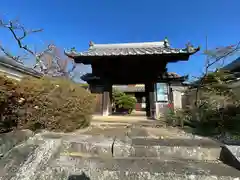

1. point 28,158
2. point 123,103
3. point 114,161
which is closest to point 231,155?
point 114,161

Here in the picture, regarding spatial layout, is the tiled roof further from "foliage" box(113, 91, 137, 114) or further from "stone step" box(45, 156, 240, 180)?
"foliage" box(113, 91, 137, 114)

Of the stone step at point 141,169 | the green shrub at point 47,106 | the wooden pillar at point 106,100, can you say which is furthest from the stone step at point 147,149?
the wooden pillar at point 106,100

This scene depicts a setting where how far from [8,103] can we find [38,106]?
609 millimetres

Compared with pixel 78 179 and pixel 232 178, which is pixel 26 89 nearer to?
pixel 78 179

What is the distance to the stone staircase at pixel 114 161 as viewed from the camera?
1.89 m

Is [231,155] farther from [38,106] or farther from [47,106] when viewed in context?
[38,106]

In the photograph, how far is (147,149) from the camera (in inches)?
95.5

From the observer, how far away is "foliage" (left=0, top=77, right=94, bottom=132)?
10.4 feet

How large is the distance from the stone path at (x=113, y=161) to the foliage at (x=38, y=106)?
2.25 feet

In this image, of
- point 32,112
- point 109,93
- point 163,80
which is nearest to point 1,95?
point 32,112

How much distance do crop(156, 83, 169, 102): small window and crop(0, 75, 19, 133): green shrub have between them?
551 cm

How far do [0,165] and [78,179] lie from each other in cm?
110

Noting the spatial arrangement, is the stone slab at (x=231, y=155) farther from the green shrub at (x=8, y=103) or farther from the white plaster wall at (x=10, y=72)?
the white plaster wall at (x=10, y=72)

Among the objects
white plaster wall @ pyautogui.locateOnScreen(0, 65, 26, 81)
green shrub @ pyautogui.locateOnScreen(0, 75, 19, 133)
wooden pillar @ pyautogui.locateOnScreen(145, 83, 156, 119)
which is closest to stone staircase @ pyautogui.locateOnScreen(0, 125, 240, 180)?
green shrub @ pyautogui.locateOnScreen(0, 75, 19, 133)
